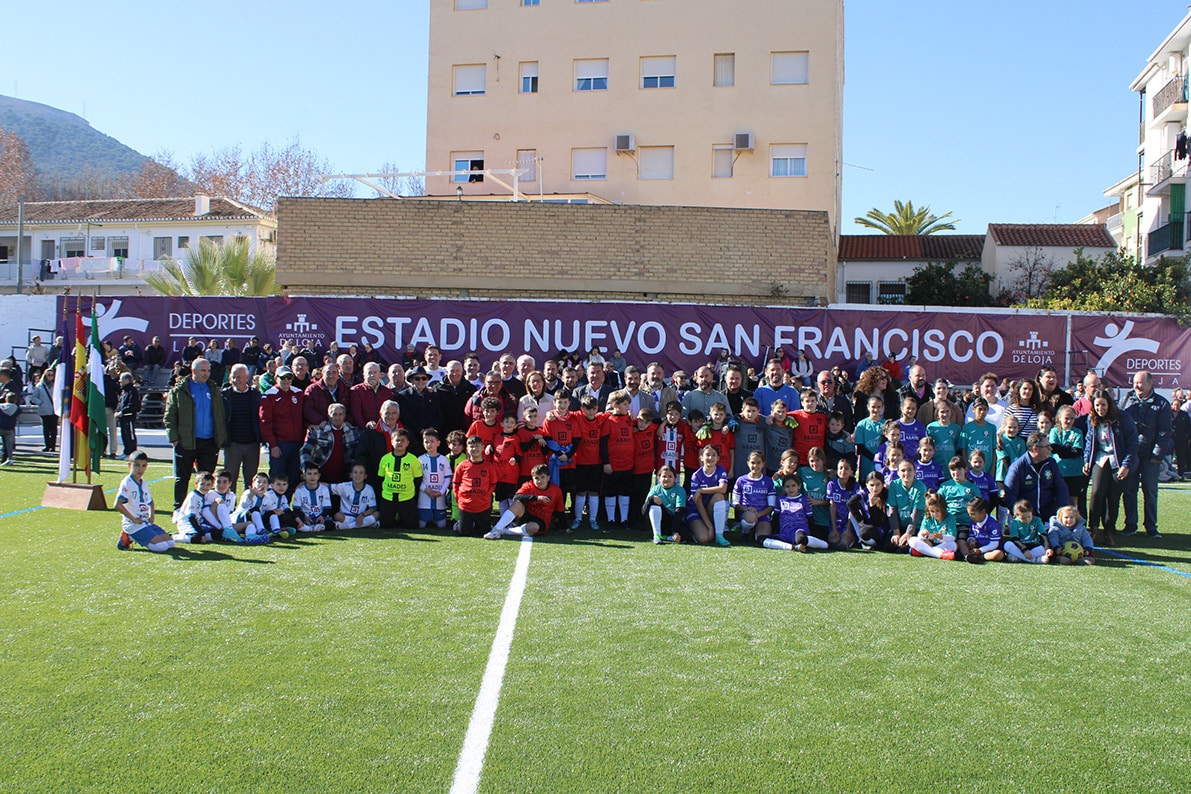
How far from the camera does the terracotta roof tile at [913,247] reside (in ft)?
143

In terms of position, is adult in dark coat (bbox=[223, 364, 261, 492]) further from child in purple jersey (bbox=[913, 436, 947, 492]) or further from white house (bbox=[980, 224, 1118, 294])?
white house (bbox=[980, 224, 1118, 294])

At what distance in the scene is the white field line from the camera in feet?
13.1

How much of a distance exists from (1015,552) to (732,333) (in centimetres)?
1019

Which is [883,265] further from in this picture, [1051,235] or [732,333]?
[732,333]

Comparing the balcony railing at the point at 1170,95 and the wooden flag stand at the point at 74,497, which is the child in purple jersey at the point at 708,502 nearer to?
the wooden flag stand at the point at 74,497

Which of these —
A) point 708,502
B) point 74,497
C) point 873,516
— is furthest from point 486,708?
point 74,497

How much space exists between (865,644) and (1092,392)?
5.91 meters

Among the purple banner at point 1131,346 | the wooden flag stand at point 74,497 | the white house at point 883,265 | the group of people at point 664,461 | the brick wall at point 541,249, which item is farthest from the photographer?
the white house at point 883,265

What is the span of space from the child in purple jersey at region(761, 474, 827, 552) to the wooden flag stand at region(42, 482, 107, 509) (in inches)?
292

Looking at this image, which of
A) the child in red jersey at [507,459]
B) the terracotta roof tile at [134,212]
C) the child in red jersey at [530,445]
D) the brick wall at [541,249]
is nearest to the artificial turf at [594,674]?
the child in red jersey at [507,459]

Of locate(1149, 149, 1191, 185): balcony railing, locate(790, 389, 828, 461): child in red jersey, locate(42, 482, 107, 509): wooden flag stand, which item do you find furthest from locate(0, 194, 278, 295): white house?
locate(790, 389, 828, 461): child in red jersey

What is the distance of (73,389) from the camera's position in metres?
11.6

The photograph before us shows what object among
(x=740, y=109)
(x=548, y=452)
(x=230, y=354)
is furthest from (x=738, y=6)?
(x=548, y=452)

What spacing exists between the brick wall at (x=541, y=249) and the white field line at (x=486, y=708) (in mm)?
16525
